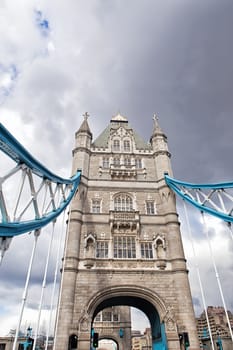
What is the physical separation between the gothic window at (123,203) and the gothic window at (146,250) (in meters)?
3.42

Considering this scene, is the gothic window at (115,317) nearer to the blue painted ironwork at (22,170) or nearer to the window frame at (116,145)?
the window frame at (116,145)

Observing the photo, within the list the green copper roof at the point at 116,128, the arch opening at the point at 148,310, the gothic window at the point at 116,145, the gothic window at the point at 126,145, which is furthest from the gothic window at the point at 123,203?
the arch opening at the point at 148,310

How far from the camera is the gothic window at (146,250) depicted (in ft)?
64.3

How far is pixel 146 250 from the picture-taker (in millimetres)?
19859

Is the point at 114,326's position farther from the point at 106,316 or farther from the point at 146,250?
the point at 146,250

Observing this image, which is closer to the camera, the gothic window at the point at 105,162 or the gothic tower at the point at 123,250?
the gothic tower at the point at 123,250

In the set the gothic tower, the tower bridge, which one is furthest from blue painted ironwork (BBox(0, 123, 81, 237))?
the gothic tower

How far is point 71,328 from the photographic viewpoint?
16.0 m

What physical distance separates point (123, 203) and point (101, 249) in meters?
4.72

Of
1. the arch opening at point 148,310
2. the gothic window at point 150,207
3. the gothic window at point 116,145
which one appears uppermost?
the gothic window at point 116,145

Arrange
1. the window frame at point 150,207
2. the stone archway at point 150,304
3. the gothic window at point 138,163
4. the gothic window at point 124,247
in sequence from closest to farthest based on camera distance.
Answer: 1. the stone archway at point 150,304
2. the gothic window at point 124,247
3. the window frame at point 150,207
4. the gothic window at point 138,163

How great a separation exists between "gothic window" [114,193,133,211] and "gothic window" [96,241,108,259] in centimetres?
341

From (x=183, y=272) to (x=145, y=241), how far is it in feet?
11.9

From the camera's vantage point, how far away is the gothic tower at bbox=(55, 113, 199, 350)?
16.7 metres
